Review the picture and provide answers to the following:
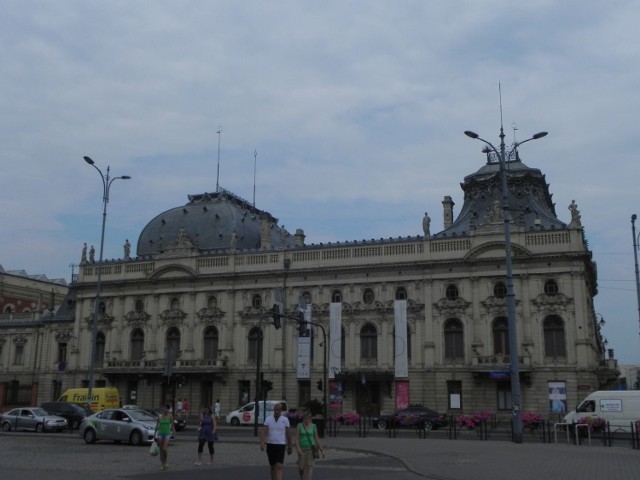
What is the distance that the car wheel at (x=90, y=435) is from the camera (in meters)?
31.2

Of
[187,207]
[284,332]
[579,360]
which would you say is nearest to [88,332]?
[187,207]

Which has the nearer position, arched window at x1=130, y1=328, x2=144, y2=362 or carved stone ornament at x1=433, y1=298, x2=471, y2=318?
carved stone ornament at x1=433, y1=298, x2=471, y2=318

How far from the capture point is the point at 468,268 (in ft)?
180

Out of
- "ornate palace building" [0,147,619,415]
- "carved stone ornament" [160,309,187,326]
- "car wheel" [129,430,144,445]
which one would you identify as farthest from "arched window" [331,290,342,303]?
"car wheel" [129,430,144,445]

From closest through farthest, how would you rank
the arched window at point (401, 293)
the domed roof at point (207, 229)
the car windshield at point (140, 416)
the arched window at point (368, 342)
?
1. the car windshield at point (140, 416)
2. the arched window at point (401, 293)
3. the arched window at point (368, 342)
4. the domed roof at point (207, 229)

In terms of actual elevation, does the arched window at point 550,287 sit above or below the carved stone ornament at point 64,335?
above

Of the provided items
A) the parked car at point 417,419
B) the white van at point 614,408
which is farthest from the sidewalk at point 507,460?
the parked car at point 417,419

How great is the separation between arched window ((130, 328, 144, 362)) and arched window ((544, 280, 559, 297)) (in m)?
35.7

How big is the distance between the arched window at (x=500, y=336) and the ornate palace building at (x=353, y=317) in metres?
0.11

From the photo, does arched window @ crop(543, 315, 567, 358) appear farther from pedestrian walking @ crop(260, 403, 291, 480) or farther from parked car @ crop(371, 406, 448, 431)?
pedestrian walking @ crop(260, 403, 291, 480)

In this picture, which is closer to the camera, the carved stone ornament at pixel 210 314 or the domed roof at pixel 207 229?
the carved stone ornament at pixel 210 314

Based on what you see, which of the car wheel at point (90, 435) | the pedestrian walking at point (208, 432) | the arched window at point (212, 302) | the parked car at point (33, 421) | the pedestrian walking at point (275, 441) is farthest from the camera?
the arched window at point (212, 302)

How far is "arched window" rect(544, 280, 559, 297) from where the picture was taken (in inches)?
2061

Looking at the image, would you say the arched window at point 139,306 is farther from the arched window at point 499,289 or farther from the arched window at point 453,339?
the arched window at point 499,289
